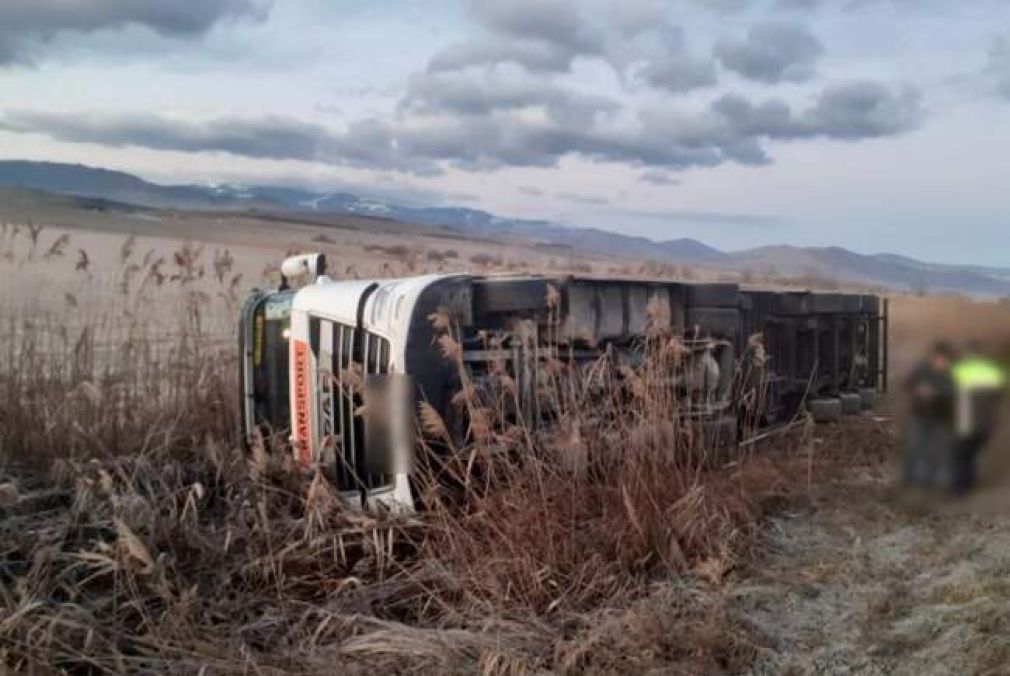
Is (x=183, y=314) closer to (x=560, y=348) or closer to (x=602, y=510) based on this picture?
(x=560, y=348)

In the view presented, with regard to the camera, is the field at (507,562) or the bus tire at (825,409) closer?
the field at (507,562)

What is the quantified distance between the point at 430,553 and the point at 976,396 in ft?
12.4

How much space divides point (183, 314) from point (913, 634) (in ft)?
21.4

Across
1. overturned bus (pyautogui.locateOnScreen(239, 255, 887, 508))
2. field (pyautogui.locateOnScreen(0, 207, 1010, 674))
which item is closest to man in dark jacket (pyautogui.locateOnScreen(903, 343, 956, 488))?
field (pyautogui.locateOnScreen(0, 207, 1010, 674))

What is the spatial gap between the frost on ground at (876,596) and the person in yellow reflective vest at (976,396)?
6.55 feet

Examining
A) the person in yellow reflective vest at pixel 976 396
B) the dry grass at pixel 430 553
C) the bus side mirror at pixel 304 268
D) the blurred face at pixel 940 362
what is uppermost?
the bus side mirror at pixel 304 268

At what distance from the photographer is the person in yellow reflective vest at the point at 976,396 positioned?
2.78 ft

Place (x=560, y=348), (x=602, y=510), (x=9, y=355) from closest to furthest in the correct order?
(x=602, y=510) < (x=560, y=348) < (x=9, y=355)

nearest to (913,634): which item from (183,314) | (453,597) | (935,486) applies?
(453,597)

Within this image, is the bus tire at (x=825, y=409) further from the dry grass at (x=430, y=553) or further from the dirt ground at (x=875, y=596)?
the dirt ground at (x=875, y=596)

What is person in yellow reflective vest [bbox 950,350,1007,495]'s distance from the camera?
33.3 inches

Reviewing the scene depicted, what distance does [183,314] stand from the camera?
7996 millimetres

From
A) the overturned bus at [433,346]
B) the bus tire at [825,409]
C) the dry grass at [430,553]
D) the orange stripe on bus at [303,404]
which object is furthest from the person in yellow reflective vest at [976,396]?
the bus tire at [825,409]

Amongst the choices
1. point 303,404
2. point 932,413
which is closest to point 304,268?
point 303,404
